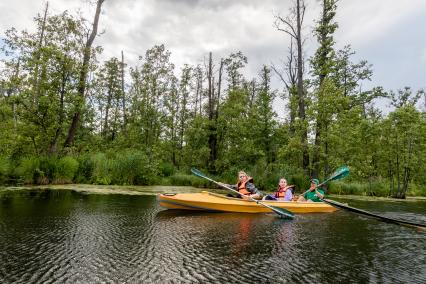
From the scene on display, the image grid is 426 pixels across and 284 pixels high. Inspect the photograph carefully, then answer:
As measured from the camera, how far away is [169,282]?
12.2 feet

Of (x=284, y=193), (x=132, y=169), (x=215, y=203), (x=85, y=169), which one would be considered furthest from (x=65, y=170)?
(x=284, y=193)

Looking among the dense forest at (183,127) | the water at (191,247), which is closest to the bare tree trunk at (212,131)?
the dense forest at (183,127)

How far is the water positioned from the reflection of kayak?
31cm

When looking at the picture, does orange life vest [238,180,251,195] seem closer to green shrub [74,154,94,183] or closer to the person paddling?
the person paddling

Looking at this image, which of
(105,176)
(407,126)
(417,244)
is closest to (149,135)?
(105,176)

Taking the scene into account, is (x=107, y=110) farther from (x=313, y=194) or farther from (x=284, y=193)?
(x=313, y=194)

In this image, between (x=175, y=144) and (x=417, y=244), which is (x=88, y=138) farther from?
(x=417, y=244)

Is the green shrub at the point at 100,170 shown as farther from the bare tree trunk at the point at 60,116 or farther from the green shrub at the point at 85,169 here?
the bare tree trunk at the point at 60,116

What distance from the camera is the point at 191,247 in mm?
5328

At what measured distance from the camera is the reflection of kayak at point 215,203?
354 inches

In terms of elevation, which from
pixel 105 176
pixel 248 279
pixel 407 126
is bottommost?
pixel 248 279

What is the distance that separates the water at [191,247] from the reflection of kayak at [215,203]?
31cm

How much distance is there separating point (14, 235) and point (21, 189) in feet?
23.1

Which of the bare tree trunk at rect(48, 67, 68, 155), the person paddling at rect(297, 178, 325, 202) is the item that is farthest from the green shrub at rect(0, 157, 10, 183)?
the person paddling at rect(297, 178, 325, 202)
